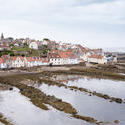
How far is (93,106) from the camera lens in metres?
28.7

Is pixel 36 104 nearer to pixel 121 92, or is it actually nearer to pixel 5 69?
pixel 121 92

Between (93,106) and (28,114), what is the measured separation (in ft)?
29.6

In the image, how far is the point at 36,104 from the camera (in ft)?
92.5

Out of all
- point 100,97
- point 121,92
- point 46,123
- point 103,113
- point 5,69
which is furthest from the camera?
point 5,69

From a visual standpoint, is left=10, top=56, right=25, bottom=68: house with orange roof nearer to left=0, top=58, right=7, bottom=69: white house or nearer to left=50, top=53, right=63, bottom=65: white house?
left=0, top=58, right=7, bottom=69: white house

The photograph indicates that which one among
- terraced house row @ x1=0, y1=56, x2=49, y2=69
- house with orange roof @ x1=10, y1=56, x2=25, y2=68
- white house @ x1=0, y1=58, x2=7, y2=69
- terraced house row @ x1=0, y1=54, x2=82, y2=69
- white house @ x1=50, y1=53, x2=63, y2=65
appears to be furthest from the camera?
white house @ x1=50, y1=53, x2=63, y2=65

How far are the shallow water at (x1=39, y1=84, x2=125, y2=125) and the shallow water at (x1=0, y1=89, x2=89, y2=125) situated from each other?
3.13 m

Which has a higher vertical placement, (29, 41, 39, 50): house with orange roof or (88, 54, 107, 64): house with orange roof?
(29, 41, 39, 50): house with orange roof

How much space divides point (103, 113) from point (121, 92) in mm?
13271

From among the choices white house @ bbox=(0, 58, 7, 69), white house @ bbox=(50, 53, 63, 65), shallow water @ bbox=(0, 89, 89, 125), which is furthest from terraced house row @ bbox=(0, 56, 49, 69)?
shallow water @ bbox=(0, 89, 89, 125)

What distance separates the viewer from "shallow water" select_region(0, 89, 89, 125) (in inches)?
888

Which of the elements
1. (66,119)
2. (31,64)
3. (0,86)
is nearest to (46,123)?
(66,119)

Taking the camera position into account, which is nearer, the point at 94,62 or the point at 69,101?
the point at 69,101

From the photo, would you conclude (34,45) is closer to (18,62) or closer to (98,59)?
(98,59)
